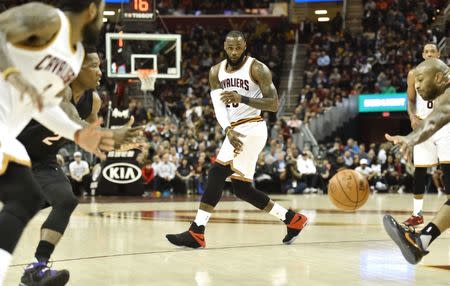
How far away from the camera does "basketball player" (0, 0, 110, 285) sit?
3652mm

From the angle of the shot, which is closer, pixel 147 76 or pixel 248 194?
pixel 248 194

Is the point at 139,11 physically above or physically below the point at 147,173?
above

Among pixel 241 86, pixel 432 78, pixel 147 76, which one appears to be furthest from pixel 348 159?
pixel 432 78

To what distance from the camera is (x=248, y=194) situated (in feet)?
24.3

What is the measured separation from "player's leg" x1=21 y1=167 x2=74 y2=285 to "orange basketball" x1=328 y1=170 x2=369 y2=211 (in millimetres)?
4323

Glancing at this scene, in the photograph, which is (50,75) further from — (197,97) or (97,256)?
(197,97)

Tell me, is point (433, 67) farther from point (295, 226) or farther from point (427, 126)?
point (295, 226)

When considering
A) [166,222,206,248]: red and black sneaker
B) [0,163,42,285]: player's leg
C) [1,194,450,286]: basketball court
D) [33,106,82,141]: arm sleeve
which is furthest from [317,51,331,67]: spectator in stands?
[0,163,42,285]: player's leg

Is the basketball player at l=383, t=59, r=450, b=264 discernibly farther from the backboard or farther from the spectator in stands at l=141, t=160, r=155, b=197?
the spectator in stands at l=141, t=160, r=155, b=197

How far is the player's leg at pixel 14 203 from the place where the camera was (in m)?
3.76

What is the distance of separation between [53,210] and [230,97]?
2.31 m

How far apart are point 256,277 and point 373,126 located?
878 inches

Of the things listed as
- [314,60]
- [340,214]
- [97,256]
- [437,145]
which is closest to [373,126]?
[314,60]

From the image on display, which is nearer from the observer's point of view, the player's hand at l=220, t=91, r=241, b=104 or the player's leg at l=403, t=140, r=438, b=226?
the player's hand at l=220, t=91, r=241, b=104
